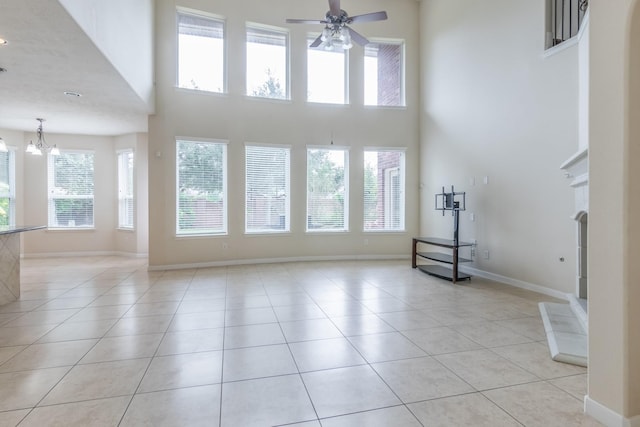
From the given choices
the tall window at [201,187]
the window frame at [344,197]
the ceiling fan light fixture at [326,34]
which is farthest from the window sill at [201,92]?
the ceiling fan light fixture at [326,34]

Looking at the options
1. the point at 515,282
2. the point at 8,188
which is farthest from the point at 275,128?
the point at 8,188

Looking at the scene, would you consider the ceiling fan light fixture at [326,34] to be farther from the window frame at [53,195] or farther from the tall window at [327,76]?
the window frame at [53,195]

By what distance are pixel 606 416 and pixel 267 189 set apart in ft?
19.8

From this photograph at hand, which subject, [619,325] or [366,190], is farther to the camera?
[366,190]

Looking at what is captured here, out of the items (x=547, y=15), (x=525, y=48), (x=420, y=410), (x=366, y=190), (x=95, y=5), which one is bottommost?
(x=420, y=410)

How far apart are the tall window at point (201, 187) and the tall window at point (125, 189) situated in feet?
7.74

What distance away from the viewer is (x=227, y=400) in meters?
2.13

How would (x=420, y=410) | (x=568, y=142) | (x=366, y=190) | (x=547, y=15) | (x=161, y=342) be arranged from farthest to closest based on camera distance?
(x=366, y=190), (x=547, y=15), (x=568, y=142), (x=161, y=342), (x=420, y=410)

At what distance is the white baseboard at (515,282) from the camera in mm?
4488

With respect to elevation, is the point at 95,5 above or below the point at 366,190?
above

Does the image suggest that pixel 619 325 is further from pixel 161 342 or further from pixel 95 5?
pixel 95 5

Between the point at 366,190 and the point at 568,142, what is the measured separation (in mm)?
3933

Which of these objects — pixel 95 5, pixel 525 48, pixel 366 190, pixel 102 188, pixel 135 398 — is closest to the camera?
pixel 135 398

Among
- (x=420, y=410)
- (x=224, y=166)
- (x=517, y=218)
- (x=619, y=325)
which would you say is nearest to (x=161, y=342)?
(x=420, y=410)
